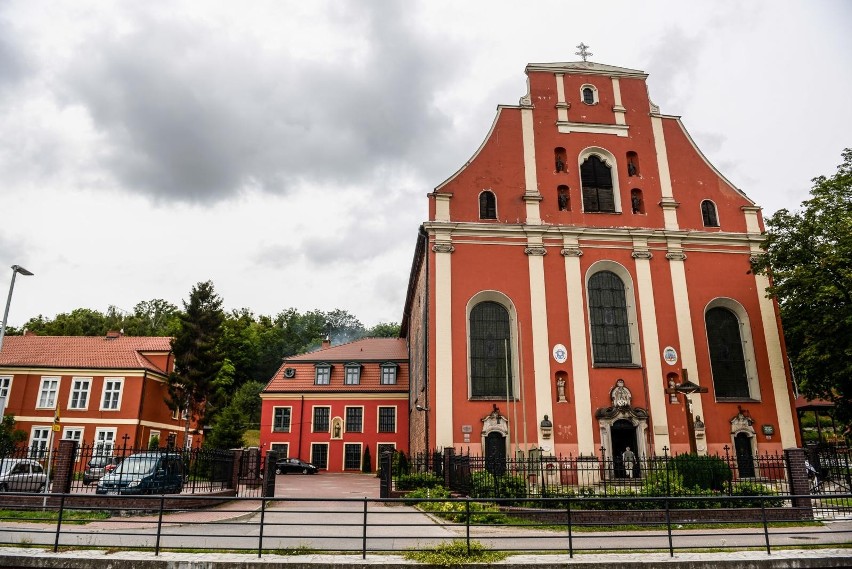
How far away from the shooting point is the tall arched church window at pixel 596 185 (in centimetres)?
2611

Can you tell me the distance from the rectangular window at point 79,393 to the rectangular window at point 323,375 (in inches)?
563

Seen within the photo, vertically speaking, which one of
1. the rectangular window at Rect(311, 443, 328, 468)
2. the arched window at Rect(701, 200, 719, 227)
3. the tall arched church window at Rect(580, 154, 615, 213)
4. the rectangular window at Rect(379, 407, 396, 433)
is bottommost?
the rectangular window at Rect(311, 443, 328, 468)

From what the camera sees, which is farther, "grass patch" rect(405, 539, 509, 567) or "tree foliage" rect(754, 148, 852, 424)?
"tree foliage" rect(754, 148, 852, 424)

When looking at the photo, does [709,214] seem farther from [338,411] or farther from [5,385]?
[5,385]

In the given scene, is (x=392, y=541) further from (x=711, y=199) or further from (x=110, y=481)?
(x=711, y=199)

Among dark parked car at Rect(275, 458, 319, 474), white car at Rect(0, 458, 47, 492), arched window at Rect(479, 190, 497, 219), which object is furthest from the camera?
dark parked car at Rect(275, 458, 319, 474)

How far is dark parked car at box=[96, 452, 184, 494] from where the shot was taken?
1553cm

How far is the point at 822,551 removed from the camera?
346 inches

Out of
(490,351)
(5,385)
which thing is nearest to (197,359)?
(5,385)

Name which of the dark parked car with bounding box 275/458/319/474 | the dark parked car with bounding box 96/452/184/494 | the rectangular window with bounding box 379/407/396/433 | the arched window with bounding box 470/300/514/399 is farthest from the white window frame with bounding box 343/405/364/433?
the dark parked car with bounding box 96/452/184/494

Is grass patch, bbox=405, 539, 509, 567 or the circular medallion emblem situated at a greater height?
the circular medallion emblem

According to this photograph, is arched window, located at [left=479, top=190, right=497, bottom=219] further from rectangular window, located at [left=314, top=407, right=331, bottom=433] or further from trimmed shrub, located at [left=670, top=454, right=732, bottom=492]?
rectangular window, located at [left=314, top=407, right=331, bottom=433]

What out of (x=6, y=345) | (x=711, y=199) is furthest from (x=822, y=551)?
(x=6, y=345)

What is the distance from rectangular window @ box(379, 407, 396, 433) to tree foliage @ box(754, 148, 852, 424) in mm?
24328
